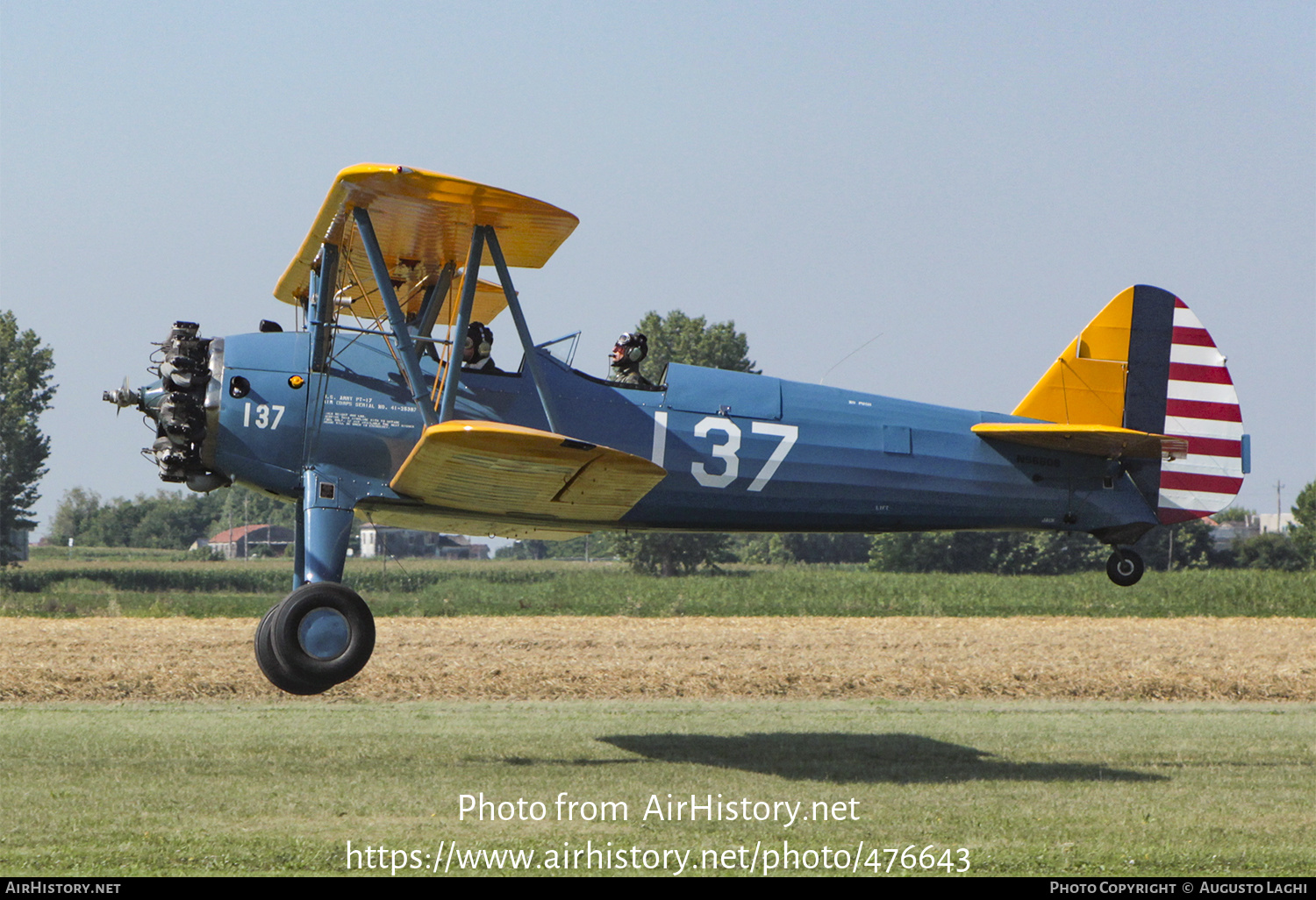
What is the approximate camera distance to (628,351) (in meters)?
11.4

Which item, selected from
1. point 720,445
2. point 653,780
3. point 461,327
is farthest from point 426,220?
point 653,780

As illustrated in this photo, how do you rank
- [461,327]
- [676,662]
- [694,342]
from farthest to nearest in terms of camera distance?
[694,342] → [676,662] → [461,327]

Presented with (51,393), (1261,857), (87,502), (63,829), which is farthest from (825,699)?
(87,502)

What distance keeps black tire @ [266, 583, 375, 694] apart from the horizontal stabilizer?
20.5 feet

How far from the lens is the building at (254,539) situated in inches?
4333

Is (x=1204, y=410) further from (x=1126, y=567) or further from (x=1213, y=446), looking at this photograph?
(x=1126, y=567)

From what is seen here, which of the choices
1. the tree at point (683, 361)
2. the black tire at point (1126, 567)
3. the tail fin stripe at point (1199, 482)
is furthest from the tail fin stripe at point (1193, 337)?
the tree at point (683, 361)

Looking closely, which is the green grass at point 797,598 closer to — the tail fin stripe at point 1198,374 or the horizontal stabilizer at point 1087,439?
the horizontal stabilizer at point 1087,439

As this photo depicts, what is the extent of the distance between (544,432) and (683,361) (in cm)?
7362

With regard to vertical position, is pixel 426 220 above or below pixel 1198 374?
above

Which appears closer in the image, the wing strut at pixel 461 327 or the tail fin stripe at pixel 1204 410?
the wing strut at pixel 461 327

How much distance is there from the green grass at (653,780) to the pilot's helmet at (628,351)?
3.91 m

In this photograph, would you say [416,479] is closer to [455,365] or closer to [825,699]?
[455,365]

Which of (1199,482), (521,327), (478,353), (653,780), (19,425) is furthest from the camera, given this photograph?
(19,425)
